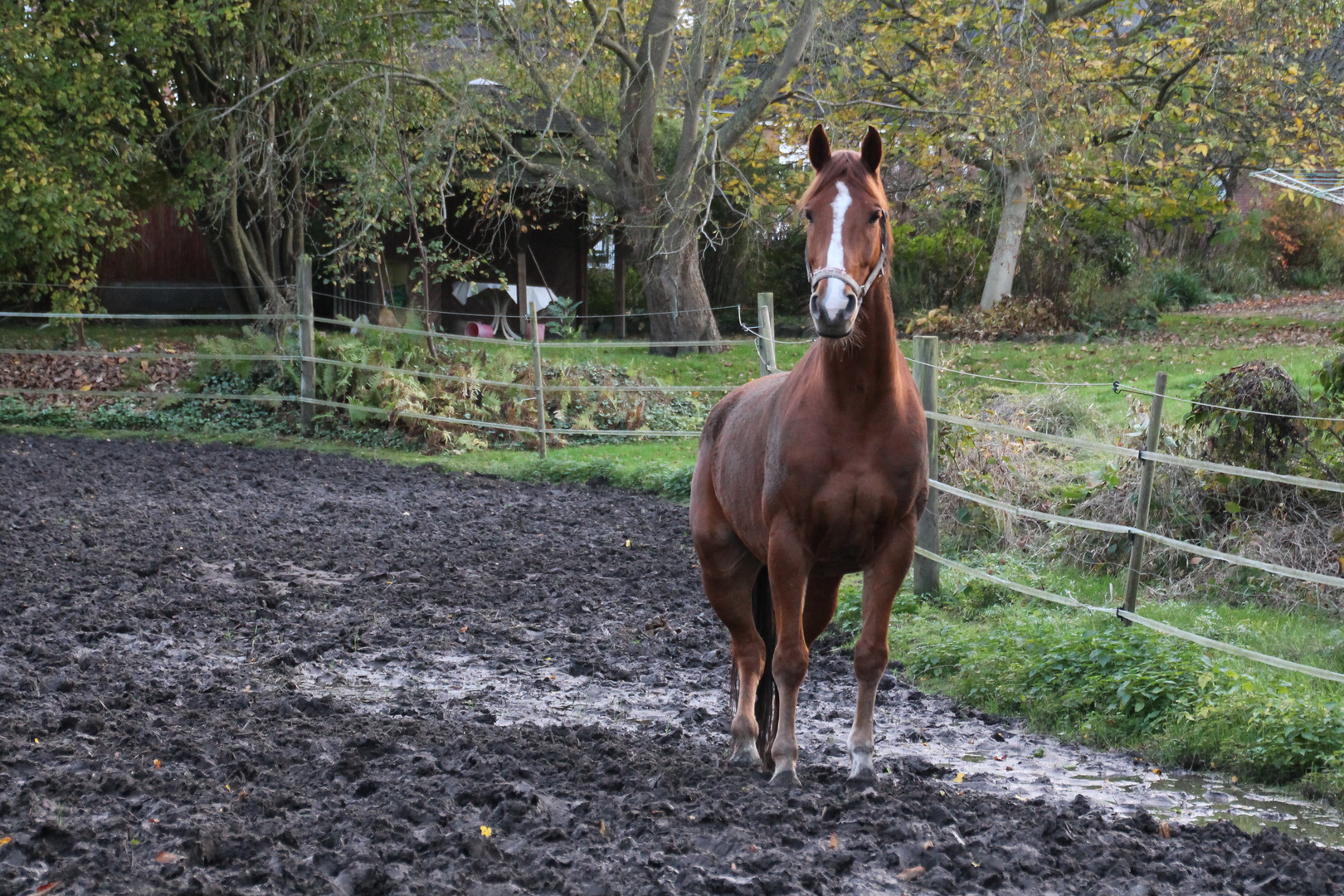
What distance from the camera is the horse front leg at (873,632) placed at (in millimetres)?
3654

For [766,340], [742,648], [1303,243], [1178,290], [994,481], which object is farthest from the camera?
[1303,243]

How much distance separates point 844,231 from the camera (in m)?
3.35

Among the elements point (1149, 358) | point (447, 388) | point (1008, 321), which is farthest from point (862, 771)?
point (1008, 321)

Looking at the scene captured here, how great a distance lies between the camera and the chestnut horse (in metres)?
3.41

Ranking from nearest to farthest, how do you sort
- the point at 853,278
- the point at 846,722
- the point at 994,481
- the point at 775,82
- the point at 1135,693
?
the point at 853,278 < the point at 1135,693 < the point at 846,722 < the point at 994,481 < the point at 775,82

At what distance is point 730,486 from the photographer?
13.5ft

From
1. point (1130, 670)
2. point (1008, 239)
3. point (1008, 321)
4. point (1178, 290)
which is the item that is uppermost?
point (1008, 239)

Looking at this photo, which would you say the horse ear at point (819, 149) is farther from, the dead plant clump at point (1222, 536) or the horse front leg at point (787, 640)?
the dead plant clump at point (1222, 536)

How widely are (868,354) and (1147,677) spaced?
2.15 meters

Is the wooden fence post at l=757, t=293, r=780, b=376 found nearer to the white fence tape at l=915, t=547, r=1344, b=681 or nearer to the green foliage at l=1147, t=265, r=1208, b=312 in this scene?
the white fence tape at l=915, t=547, r=1344, b=681

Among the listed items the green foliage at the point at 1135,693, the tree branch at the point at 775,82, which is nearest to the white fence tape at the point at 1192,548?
the green foliage at the point at 1135,693

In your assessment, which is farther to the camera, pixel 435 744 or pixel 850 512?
pixel 435 744

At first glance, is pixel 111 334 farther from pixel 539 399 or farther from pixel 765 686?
pixel 765 686

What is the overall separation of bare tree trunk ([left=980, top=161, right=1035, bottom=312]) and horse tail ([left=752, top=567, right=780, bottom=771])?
48.2ft
